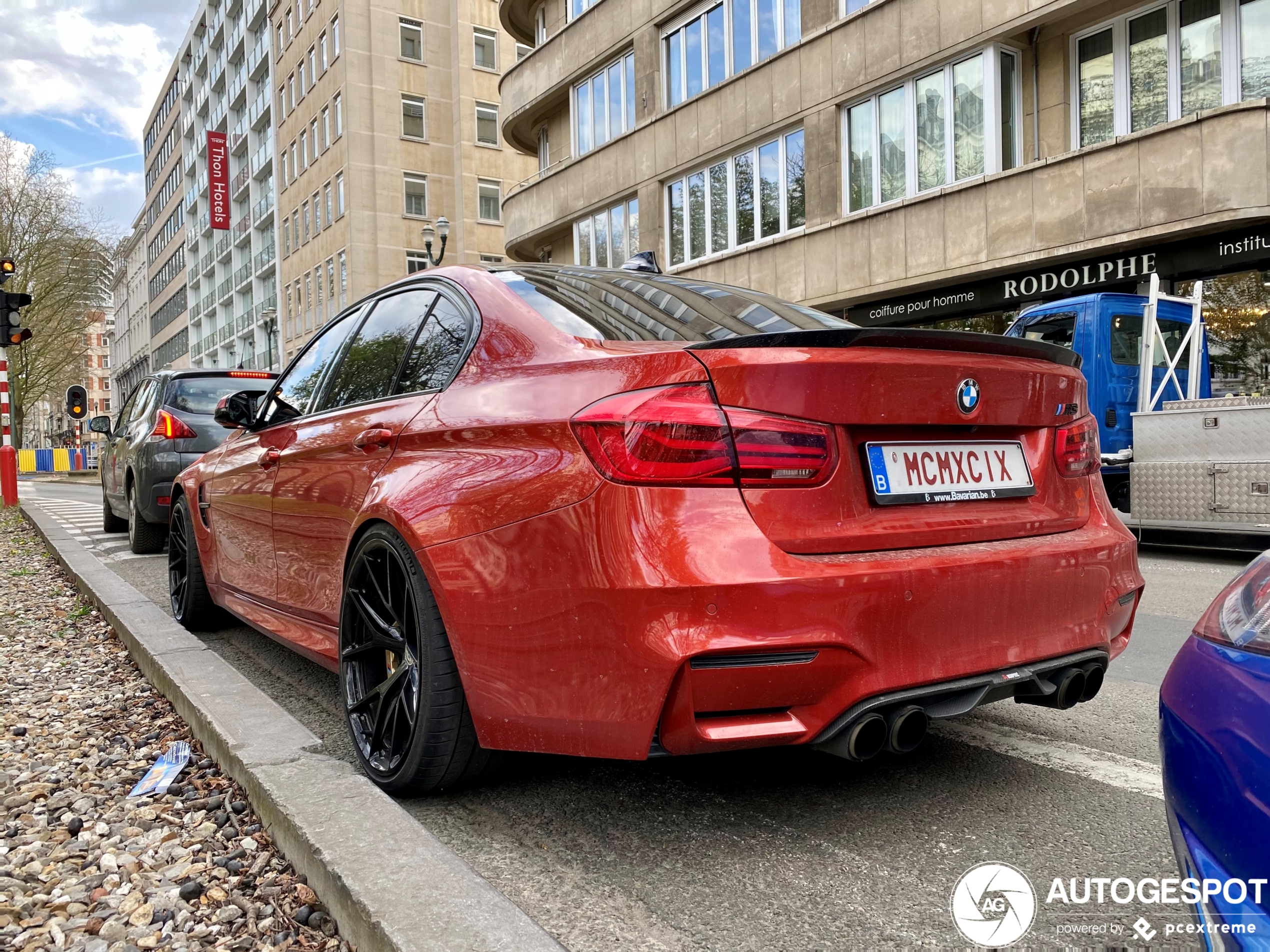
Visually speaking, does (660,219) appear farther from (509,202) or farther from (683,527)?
(683,527)

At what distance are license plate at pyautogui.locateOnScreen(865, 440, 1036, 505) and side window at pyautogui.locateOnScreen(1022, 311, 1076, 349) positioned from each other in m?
9.15

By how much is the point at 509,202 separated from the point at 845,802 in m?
26.8

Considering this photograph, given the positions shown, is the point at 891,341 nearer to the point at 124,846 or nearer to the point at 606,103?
the point at 124,846

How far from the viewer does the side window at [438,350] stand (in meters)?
2.99

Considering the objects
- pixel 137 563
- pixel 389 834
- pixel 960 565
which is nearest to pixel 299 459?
pixel 389 834

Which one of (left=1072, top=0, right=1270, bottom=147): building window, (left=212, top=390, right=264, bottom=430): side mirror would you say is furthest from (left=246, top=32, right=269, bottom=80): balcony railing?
(left=212, top=390, right=264, bottom=430): side mirror

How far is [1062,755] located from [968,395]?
4.25 ft

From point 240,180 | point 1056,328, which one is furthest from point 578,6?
point 240,180

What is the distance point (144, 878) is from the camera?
2383 mm

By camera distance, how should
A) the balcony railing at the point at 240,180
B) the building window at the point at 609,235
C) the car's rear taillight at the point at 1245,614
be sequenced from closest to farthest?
the car's rear taillight at the point at 1245,614 → the building window at the point at 609,235 → the balcony railing at the point at 240,180

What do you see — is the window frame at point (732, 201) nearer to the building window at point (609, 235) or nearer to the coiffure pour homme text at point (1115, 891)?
the building window at point (609, 235)

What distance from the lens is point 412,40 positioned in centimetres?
4253

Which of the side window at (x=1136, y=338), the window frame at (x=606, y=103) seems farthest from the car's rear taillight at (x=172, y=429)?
the window frame at (x=606, y=103)

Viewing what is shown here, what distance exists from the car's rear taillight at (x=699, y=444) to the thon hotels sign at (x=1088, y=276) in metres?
8.97
